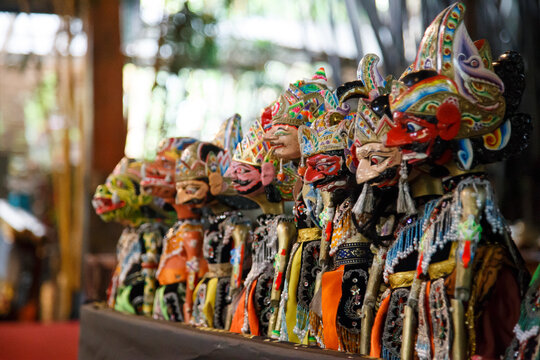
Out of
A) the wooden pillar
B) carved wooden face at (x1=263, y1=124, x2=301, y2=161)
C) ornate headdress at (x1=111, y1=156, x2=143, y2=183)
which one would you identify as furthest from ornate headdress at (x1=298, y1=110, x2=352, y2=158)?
the wooden pillar

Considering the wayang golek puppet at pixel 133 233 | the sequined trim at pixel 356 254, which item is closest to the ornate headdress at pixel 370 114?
the sequined trim at pixel 356 254

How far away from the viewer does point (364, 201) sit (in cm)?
210

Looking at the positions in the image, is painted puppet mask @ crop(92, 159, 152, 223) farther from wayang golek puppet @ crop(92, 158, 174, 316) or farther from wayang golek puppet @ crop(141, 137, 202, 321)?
wayang golek puppet @ crop(141, 137, 202, 321)

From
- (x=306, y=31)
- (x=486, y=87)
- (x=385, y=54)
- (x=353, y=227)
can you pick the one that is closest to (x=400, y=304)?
(x=353, y=227)

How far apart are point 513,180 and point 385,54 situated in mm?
2250

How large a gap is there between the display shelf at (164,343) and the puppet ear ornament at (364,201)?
45 cm

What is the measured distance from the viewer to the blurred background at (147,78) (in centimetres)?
655

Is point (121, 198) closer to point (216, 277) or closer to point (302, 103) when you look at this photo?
point (216, 277)

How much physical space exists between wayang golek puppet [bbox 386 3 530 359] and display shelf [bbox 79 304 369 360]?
0.93 ft

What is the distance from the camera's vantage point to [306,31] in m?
8.53

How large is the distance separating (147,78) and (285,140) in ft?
21.0

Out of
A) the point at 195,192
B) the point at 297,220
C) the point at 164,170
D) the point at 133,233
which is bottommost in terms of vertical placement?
the point at 133,233

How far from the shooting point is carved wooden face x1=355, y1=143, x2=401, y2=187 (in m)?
1.99

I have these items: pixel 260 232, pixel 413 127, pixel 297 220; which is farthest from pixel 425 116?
pixel 260 232
